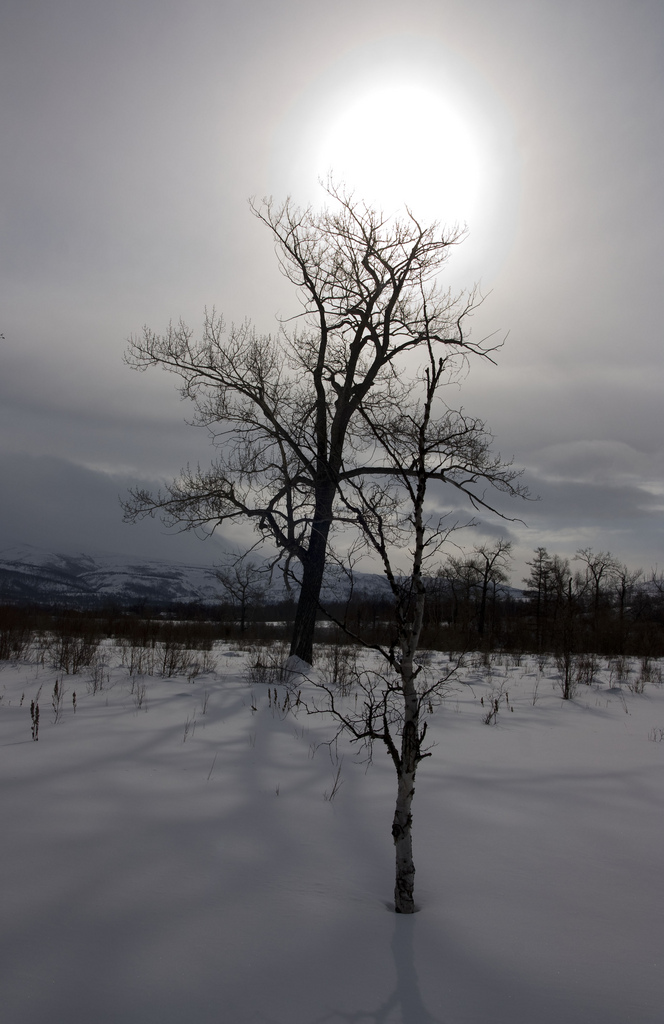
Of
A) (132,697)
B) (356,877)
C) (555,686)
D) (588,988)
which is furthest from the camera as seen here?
(555,686)

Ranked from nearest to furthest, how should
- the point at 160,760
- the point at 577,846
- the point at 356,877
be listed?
the point at 356,877
the point at 577,846
the point at 160,760

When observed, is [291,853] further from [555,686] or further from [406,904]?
[555,686]

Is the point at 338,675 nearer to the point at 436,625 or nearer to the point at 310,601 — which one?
the point at 310,601

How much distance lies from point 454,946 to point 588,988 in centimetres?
50

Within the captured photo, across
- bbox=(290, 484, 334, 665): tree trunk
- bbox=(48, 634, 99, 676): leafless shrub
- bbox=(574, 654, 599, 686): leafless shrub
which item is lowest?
bbox=(48, 634, 99, 676): leafless shrub

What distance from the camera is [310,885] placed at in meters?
2.68

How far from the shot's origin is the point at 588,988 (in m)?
1.99

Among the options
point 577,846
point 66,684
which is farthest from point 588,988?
point 66,684

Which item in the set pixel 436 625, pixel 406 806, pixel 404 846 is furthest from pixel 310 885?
pixel 436 625

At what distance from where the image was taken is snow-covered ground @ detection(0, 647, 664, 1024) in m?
1.90

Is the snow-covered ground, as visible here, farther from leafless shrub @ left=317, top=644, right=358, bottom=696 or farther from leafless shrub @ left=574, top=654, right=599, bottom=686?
leafless shrub @ left=574, top=654, right=599, bottom=686

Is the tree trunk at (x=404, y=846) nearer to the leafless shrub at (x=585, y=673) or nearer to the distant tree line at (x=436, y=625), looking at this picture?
the distant tree line at (x=436, y=625)

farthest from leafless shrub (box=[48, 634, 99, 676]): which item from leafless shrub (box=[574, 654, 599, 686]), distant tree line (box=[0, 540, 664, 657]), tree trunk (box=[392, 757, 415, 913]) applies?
leafless shrub (box=[574, 654, 599, 686])

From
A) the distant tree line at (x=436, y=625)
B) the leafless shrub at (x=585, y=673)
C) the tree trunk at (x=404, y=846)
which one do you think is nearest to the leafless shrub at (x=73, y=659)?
the distant tree line at (x=436, y=625)
